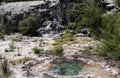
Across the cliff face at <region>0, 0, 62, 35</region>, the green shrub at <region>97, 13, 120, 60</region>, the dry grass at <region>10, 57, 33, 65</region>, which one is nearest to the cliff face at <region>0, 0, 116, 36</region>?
the cliff face at <region>0, 0, 62, 35</region>

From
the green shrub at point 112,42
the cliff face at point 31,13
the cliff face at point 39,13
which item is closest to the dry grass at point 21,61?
the green shrub at point 112,42

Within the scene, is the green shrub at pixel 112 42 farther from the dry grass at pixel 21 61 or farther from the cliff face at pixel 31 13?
the cliff face at pixel 31 13

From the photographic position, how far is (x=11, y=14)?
101 ft

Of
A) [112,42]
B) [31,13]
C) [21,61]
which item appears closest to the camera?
[112,42]

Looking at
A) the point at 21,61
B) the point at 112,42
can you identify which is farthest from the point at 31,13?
the point at 112,42

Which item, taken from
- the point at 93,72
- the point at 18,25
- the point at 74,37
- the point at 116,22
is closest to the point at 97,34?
the point at 74,37

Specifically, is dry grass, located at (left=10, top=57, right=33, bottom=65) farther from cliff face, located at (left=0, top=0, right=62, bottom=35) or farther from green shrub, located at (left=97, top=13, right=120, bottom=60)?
cliff face, located at (left=0, top=0, right=62, bottom=35)

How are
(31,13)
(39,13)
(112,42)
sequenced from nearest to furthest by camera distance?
(112,42) → (31,13) → (39,13)

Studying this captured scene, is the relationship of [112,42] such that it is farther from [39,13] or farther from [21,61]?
[39,13]

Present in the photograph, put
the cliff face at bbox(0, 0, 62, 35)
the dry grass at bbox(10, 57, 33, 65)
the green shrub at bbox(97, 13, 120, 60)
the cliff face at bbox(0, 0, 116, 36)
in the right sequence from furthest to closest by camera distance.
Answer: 1. the cliff face at bbox(0, 0, 62, 35)
2. the cliff face at bbox(0, 0, 116, 36)
3. the dry grass at bbox(10, 57, 33, 65)
4. the green shrub at bbox(97, 13, 120, 60)

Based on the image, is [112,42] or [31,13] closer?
[112,42]

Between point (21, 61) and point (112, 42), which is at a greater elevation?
point (112, 42)

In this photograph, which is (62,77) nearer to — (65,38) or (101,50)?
(101,50)

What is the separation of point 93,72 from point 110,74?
35.9 inches
